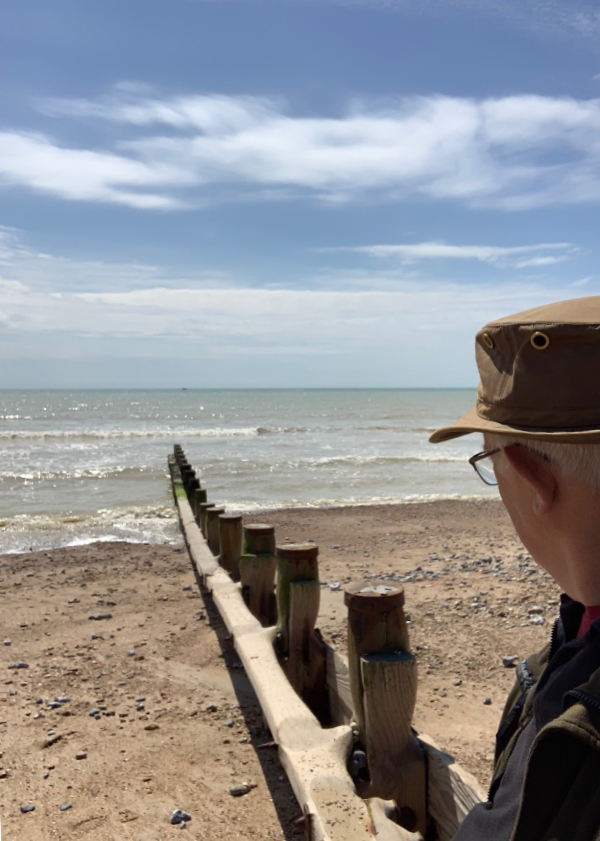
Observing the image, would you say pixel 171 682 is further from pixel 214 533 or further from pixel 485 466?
pixel 485 466

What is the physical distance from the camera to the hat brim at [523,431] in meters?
1.20

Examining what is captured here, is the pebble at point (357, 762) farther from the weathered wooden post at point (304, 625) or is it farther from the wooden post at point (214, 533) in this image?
the wooden post at point (214, 533)

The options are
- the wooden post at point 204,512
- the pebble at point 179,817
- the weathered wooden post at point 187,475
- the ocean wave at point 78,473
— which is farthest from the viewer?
the ocean wave at point 78,473

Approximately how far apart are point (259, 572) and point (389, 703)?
272 cm

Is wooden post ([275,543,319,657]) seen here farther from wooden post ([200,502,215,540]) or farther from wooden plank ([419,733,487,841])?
wooden post ([200,502,215,540])

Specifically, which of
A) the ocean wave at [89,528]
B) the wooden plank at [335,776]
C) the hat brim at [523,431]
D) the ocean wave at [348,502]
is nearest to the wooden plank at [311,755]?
the wooden plank at [335,776]

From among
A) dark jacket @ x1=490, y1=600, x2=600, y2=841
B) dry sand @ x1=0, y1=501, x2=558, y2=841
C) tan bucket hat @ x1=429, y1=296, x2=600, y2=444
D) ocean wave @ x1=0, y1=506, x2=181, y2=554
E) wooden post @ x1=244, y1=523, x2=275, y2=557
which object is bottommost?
ocean wave @ x1=0, y1=506, x2=181, y2=554

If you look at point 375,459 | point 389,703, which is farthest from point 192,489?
point 375,459

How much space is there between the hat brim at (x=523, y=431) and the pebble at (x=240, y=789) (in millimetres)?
3286

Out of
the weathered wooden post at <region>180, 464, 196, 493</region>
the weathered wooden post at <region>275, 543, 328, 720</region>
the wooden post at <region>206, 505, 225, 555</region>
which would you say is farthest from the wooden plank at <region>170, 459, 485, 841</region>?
the weathered wooden post at <region>180, 464, 196, 493</region>

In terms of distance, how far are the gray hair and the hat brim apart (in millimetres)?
19

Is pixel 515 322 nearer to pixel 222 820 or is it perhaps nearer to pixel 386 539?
pixel 222 820

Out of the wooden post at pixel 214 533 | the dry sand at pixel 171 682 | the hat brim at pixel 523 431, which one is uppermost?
the hat brim at pixel 523 431

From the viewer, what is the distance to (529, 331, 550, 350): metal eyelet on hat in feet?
4.17
